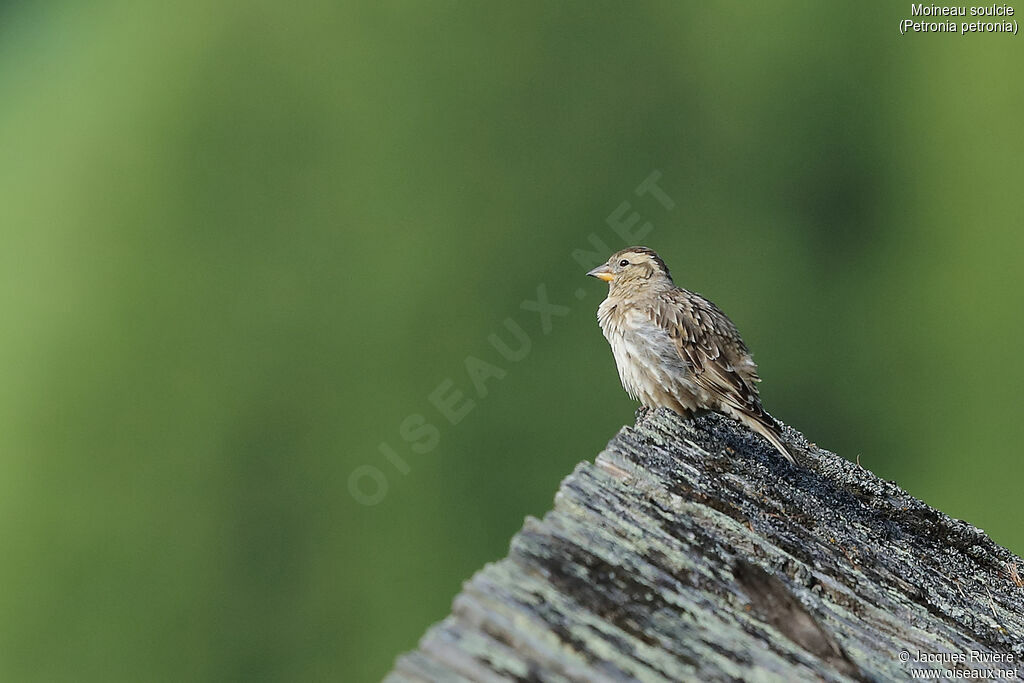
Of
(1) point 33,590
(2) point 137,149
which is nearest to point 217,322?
(2) point 137,149

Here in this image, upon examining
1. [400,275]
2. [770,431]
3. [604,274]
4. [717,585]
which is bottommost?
[717,585]

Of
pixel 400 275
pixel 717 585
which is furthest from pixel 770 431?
pixel 400 275

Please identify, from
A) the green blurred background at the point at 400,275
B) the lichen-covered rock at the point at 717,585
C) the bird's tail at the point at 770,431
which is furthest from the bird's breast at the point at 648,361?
the green blurred background at the point at 400,275

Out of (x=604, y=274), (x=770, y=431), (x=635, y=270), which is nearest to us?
(x=770, y=431)

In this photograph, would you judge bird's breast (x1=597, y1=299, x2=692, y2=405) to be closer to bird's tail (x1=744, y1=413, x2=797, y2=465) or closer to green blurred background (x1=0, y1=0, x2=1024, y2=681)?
bird's tail (x1=744, y1=413, x2=797, y2=465)

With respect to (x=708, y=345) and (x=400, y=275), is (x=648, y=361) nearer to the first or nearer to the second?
(x=708, y=345)

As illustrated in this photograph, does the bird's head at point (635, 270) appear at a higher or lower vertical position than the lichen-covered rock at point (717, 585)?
higher

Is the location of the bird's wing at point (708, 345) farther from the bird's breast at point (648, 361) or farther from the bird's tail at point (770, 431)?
the bird's tail at point (770, 431)

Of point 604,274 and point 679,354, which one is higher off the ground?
point 604,274
